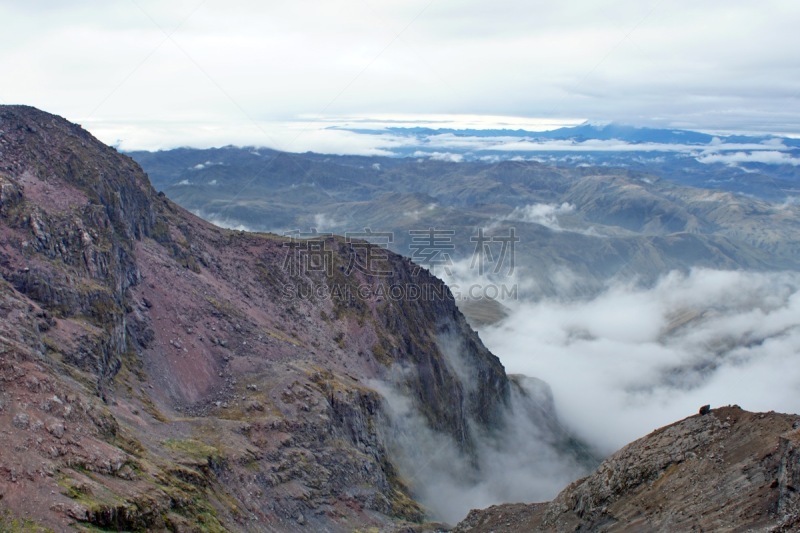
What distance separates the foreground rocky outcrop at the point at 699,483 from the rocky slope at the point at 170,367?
39.1 m

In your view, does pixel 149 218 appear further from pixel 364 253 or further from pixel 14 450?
pixel 14 450

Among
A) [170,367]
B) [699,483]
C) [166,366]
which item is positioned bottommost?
[699,483]

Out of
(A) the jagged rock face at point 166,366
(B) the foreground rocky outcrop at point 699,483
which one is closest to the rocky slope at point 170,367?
(A) the jagged rock face at point 166,366

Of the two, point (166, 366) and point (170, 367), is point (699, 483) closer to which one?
point (170, 367)

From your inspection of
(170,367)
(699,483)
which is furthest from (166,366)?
(699,483)

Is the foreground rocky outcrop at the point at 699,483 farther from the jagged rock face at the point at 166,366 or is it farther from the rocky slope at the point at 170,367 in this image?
the rocky slope at the point at 170,367

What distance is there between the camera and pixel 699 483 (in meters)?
56.6

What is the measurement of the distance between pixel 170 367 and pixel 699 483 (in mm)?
77657

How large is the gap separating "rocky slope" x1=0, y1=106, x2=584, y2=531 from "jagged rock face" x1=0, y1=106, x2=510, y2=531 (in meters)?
0.28

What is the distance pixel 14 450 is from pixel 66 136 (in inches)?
3572

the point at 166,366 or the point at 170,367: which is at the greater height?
the point at 166,366

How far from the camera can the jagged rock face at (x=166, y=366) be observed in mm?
55969

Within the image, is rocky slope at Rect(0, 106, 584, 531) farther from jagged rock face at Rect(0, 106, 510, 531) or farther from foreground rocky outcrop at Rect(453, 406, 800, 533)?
foreground rocky outcrop at Rect(453, 406, 800, 533)

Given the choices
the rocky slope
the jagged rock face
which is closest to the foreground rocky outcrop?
the jagged rock face
